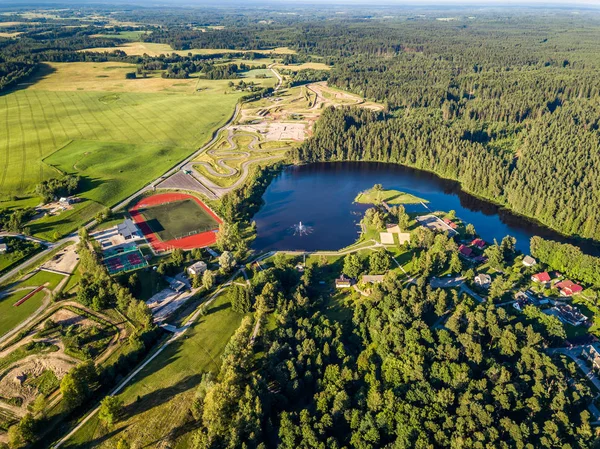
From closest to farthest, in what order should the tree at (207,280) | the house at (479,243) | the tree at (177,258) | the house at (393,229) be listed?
the tree at (207,280) < the tree at (177,258) < the house at (479,243) < the house at (393,229)

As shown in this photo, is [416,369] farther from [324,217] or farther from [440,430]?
[324,217]

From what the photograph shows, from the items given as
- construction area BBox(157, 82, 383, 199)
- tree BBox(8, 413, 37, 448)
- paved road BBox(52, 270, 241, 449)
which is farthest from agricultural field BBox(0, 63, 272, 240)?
tree BBox(8, 413, 37, 448)

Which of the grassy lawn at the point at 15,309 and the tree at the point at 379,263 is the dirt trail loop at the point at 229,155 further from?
the tree at the point at 379,263

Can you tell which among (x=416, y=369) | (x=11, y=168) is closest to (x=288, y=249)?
(x=416, y=369)

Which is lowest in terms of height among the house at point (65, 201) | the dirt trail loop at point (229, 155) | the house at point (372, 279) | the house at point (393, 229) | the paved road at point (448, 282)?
the paved road at point (448, 282)

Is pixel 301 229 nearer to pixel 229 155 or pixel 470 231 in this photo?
pixel 470 231

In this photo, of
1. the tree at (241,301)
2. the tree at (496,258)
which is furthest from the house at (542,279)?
the tree at (241,301)

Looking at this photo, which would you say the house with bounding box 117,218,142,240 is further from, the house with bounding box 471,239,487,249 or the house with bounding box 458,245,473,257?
the house with bounding box 471,239,487,249
